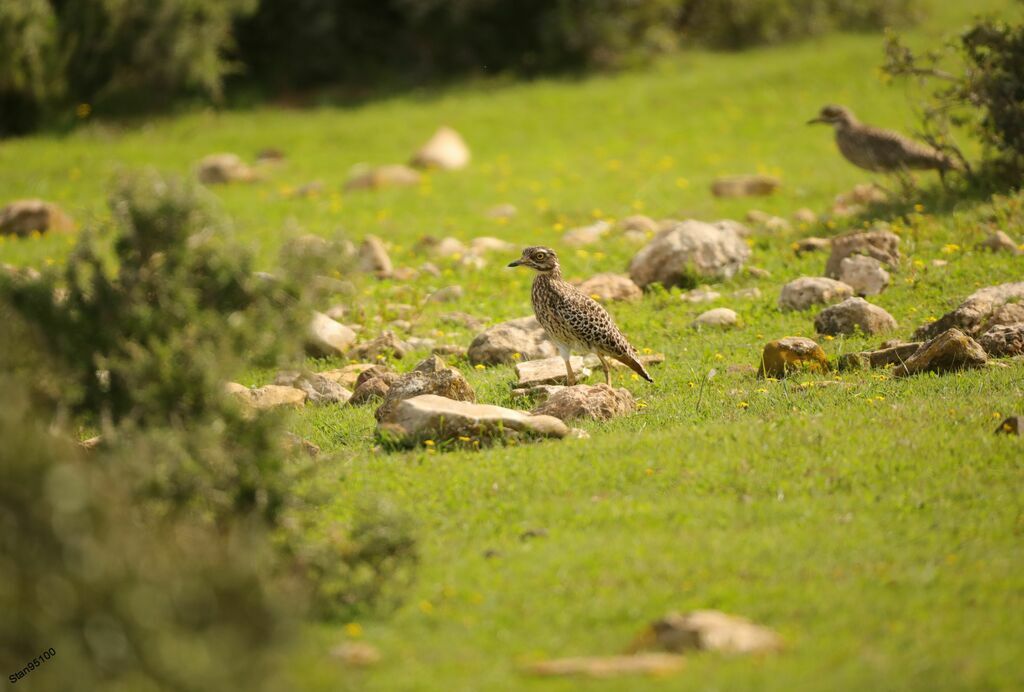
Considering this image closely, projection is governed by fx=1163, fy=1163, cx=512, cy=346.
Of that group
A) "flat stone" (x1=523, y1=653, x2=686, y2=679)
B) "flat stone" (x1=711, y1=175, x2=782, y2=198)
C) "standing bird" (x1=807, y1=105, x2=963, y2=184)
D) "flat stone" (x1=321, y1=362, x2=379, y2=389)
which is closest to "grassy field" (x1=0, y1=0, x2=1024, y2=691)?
"flat stone" (x1=523, y1=653, x2=686, y2=679)

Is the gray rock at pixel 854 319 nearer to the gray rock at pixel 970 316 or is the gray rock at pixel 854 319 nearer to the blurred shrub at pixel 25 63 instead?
the gray rock at pixel 970 316

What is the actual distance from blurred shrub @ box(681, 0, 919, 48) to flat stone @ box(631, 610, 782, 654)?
2390cm

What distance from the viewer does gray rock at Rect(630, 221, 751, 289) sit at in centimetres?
1290

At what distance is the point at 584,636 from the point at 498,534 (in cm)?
142

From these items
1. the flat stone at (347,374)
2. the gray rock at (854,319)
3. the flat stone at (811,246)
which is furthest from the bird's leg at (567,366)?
the flat stone at (811,246)

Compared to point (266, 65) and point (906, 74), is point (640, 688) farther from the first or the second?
point (266, 65)

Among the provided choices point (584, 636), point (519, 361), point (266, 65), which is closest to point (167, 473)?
point (584, 636)

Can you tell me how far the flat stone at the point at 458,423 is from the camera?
8.59 meters

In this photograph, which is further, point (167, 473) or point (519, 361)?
point (519, 361)

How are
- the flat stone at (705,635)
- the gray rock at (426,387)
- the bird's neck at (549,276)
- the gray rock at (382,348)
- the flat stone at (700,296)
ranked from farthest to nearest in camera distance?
the flat stone at (700,296)
the gray rock at (382,348)
the bird's neck at (549,276)
the gray rock at (426,387)
the flat stone at (705,635)

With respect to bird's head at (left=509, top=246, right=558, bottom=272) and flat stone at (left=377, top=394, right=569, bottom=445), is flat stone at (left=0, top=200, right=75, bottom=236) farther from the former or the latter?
flat stone at (left=377, top=394, right=569, bottom=445)

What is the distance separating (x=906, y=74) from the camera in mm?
15250

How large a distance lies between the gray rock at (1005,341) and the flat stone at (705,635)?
5231 millimetres

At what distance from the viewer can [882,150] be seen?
16.0m
